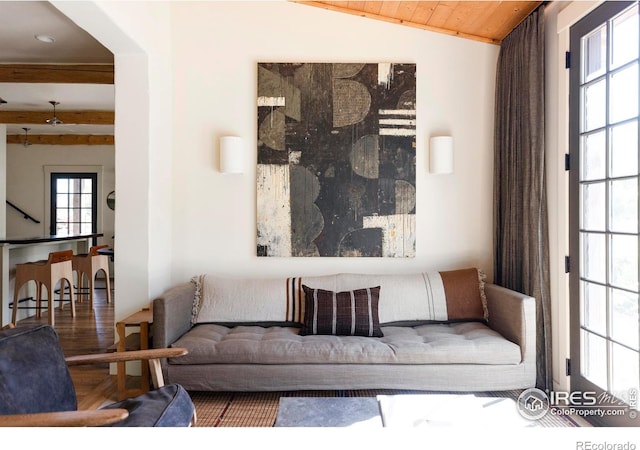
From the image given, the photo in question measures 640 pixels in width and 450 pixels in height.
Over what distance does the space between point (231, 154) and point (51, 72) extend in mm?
2496

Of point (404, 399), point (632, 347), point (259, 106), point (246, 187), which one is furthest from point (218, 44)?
point (632, 347)

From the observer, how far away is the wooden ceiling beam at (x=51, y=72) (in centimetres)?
436

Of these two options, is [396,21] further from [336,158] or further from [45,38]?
[45,38]

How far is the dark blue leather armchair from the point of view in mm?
1609

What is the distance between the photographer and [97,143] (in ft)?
27.0

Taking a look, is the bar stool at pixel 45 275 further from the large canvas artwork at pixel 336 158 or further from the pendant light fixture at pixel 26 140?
the pendant light fixture at pixel 26 140

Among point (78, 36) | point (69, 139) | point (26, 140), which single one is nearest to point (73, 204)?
point (69, 139)

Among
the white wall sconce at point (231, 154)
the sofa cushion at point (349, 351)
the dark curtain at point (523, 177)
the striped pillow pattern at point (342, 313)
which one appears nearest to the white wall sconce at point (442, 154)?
the dark curtain at point (523, 177)

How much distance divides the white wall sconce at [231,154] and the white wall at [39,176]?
6.20 meters

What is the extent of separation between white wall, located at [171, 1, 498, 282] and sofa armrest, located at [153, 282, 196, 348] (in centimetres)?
60

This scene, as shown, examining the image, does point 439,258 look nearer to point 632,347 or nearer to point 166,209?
point 632,347

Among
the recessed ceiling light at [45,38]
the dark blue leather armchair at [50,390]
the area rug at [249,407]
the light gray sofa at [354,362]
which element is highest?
the recessed ceiling light at [45,38]

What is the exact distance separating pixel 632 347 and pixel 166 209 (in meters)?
3.27

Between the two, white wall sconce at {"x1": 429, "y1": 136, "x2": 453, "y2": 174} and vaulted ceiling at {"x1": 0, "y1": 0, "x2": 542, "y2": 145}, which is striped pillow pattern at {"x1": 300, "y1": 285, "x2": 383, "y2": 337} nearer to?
white wall sconce at {"x1": 429, "y1": 136, "x2": 453, "y2": 174}
